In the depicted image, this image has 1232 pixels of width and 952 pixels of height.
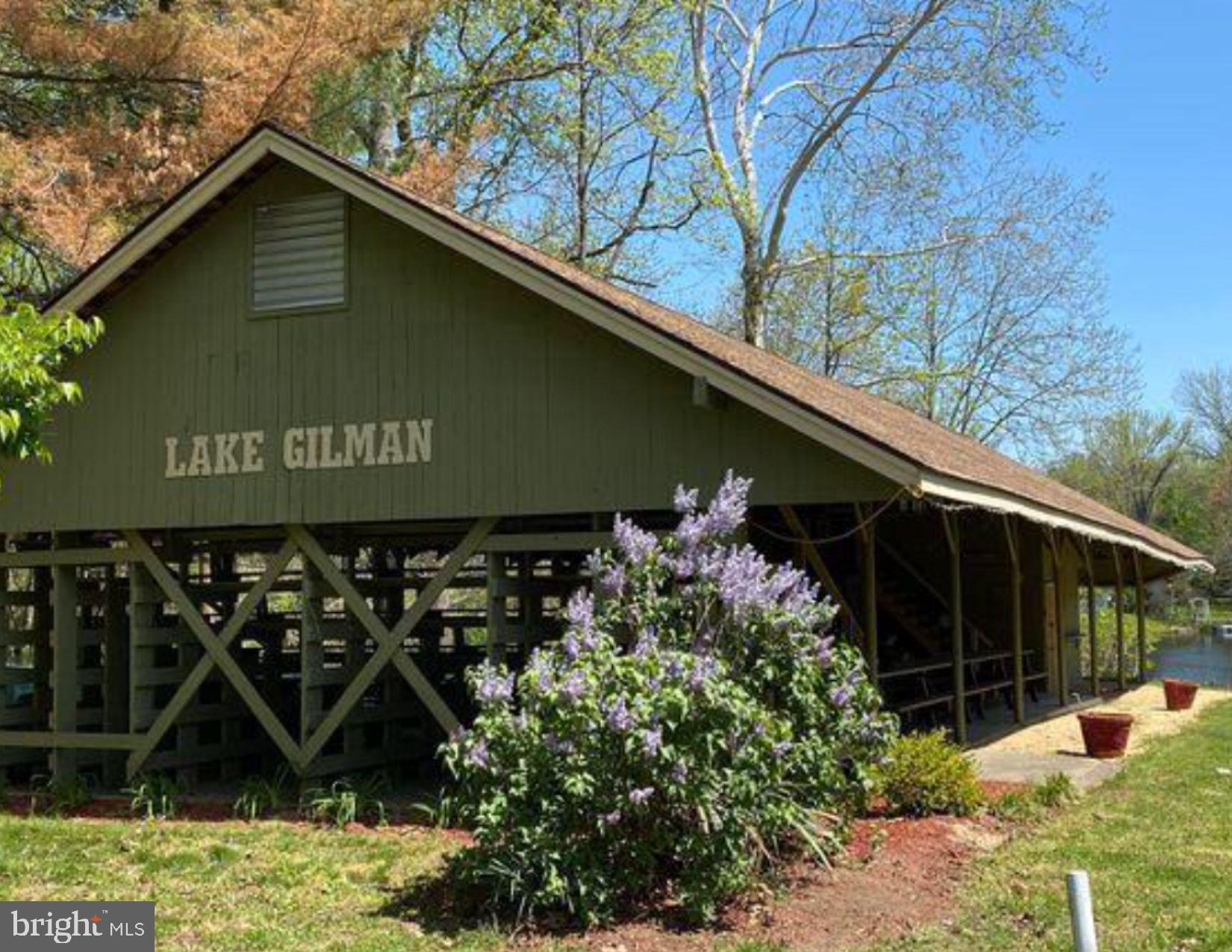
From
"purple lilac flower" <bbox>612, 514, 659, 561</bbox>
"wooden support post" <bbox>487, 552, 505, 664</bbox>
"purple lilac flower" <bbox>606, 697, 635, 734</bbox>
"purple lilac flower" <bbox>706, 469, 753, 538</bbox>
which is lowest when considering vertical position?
"purple lilac flower" <bbox>606, 697, 635, 734</bbox>

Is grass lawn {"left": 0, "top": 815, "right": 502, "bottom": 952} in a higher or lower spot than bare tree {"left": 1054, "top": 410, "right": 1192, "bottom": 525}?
lower

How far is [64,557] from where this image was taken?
1369cm

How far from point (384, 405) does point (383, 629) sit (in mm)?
2014

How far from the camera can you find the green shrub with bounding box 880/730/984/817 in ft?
33.1

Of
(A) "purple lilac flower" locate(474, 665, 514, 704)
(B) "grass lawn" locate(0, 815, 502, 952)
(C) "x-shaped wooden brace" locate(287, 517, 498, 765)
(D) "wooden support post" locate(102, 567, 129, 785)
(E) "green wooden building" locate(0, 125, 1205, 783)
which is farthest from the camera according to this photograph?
(D) "wooden support post" locate(102, 567, 129, 785)

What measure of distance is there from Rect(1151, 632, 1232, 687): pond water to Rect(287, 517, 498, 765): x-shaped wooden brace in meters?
19.5

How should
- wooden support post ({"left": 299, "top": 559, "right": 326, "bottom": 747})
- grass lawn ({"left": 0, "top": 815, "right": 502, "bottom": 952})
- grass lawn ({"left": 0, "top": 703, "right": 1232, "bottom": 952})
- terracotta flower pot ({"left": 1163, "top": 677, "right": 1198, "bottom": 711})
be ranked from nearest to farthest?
1. grass lawn ({"left": 0, "top": 703, "right": 1232, "bottom": 952})
2. grass lawn ({"left": 0, "top": 815, "right": 502, "bottom": 952})
3. wooden support post ({"left": 299, "top": 559, "right": 326, "bottom": 747})
4. terracotta flower pot ({"left": 1163, "top": 677, "right": 1198, "bottom": 711})

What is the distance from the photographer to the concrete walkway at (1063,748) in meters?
12.2

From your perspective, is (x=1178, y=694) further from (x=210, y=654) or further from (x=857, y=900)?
(x=210, y=654)

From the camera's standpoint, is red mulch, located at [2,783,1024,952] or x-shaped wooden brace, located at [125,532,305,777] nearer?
red mulch, located at [2,783,1024,952]

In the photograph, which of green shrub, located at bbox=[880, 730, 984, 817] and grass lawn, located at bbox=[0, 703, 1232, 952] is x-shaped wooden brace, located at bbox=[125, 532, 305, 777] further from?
green shrub, located at bbox=[880, 730, 984, 817]

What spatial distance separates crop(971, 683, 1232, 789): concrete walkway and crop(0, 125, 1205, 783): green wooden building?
672 millimetres

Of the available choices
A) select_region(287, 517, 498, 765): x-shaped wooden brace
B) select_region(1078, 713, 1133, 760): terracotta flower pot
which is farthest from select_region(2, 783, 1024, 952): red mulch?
select_region(287, 517, 498, 765): x-shaped wooden brace

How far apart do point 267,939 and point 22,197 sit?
11743 mm
